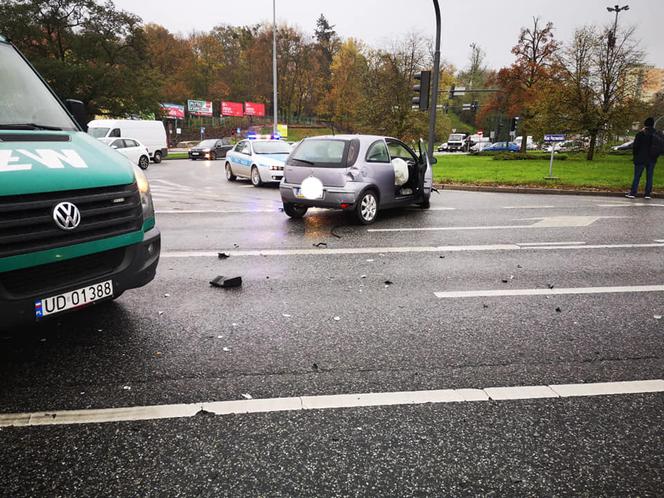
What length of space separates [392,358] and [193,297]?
7.53 feet

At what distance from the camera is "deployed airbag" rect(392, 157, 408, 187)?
10.2 meters

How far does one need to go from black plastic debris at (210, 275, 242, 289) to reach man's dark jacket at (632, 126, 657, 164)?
1268 centimetres

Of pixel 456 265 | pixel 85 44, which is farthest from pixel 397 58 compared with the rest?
pixel 456 265

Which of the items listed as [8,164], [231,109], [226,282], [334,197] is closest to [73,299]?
[8,164]

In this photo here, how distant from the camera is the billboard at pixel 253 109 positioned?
7569cm

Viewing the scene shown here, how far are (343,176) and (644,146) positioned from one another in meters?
9.50

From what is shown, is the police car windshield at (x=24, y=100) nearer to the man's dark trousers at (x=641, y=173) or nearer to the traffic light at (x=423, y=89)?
the traffic light at (x=423, y=89)

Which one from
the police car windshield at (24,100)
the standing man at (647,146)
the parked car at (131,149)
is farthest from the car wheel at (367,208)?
the parked car at (131,149)

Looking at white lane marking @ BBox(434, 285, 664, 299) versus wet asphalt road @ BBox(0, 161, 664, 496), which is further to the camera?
white lane marking @ BBox(434, 285, 664, 299)

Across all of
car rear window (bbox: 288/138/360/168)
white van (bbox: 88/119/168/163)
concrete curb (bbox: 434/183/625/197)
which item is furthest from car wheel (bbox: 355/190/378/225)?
white van (bbox: 88/119/168/163)

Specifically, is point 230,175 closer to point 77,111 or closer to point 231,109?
point 77,111

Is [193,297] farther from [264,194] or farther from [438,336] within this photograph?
[264,194]

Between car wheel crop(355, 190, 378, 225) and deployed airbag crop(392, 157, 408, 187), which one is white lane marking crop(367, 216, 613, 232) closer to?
car wheel crop(355, 190, 378, 225)

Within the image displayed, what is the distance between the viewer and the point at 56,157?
11.4ft
